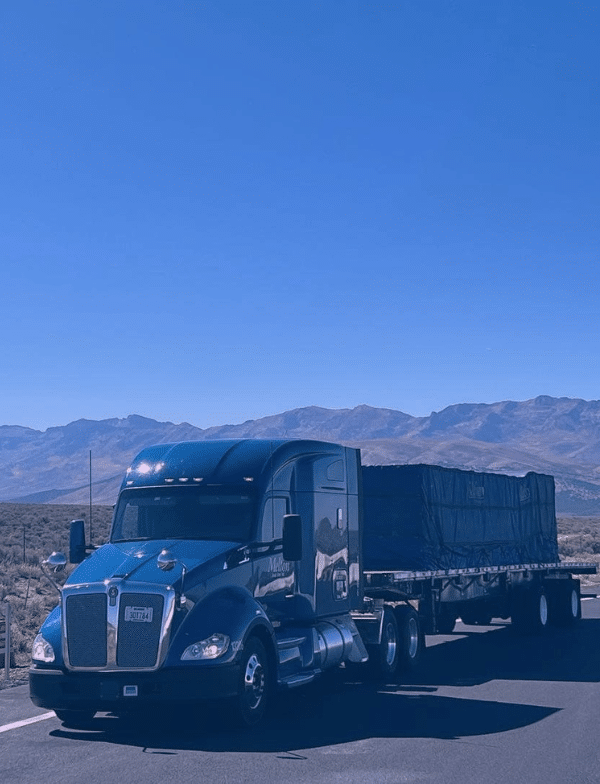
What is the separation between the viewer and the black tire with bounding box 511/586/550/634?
73.7ft

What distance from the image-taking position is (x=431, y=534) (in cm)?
1777

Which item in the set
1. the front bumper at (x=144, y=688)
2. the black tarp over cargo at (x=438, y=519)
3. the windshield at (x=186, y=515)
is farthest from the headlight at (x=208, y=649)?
the black tarp over cargo at (x=438, y=519)

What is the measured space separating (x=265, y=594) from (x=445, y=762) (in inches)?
129

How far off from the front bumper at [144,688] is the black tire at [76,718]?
0.74 meters

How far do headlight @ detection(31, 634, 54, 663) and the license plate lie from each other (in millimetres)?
903

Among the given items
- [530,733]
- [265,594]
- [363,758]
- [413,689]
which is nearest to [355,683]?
[413,689]

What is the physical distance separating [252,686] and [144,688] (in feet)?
3.73

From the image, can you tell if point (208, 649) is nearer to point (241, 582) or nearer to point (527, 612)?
point (241, 582)

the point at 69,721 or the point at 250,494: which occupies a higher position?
the point at 250,494

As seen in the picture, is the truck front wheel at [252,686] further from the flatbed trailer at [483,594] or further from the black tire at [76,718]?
the flatbed trailer at [483,594]

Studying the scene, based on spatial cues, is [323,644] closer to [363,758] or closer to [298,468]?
[298,468]

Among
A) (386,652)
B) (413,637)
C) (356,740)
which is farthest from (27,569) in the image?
(356,740)

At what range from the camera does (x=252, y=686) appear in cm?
1103

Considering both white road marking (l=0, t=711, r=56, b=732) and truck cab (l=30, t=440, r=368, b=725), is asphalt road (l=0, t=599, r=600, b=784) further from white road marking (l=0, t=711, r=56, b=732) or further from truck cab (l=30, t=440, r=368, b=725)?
truck cab (l=30, t=440, r=368, b=725)
